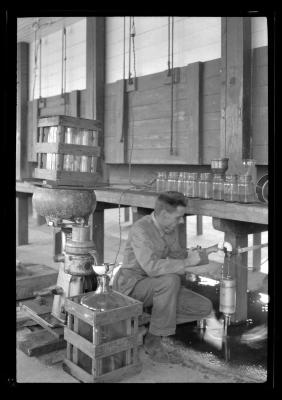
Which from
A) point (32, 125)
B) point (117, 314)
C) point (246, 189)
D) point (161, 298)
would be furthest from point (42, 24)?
point (117, 314)

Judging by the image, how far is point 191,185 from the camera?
4926 millimetres

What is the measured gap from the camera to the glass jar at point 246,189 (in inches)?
167

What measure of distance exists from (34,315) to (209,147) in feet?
9.39

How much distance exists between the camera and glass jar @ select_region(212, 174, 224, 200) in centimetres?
459

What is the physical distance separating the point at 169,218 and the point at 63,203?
1.00 meters

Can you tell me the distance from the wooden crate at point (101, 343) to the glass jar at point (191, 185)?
1745mm

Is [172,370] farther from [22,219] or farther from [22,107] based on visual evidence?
[22,107]

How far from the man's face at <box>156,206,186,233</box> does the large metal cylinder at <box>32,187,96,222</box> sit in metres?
0.70

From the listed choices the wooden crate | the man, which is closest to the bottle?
the man

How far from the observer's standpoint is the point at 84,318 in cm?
331

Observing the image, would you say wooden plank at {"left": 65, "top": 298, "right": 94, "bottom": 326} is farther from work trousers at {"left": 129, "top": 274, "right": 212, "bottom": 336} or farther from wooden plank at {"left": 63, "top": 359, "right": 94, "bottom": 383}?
work trousers at {"left": 129, "top": 274, "right": 212, "bottom": 336}

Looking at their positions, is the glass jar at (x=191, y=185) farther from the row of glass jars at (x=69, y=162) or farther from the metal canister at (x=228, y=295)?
the row of glass jars at (x=69, y=162)

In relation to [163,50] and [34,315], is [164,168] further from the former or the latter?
[34,315]
